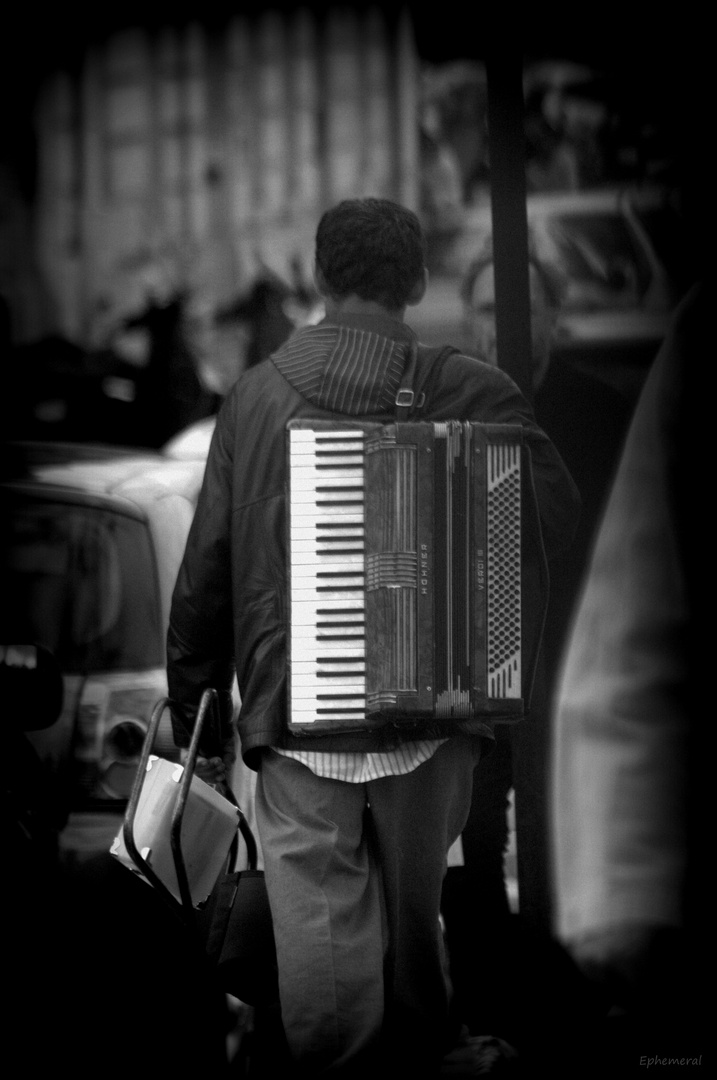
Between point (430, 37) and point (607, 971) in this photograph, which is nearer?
point (607, 971)

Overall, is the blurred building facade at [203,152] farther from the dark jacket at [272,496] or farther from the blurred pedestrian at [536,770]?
the dark jacket at [272,496]

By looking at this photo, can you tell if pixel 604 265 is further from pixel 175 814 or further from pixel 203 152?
pixel 175 814

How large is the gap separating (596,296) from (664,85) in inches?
22.2

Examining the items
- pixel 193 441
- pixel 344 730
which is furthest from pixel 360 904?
pixel 193 441

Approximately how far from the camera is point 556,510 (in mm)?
3205

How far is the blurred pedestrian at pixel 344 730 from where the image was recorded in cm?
304

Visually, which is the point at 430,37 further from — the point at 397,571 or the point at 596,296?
the point at 397,571

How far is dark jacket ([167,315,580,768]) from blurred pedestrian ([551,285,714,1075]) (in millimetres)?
1543

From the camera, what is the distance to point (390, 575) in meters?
3.03

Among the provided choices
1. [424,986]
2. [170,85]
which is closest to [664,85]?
[170,85]

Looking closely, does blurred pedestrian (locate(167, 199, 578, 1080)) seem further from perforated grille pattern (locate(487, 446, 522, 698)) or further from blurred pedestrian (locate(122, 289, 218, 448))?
blurred pedestrian (locate(122, 289, 218, 448))

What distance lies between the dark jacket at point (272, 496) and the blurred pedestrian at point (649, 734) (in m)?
1.54

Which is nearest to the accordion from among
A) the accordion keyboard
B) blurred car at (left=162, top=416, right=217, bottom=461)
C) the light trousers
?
the accordion keyboard

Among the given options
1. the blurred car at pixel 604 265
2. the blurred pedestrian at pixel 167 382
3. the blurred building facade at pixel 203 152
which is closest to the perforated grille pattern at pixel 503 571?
the blurred car at pixel 604 265
